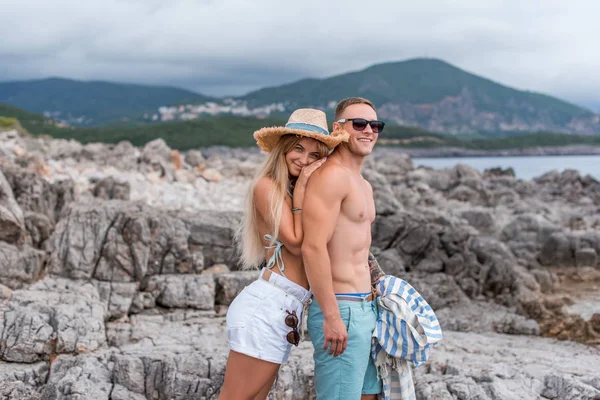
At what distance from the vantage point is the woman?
4.14 meters

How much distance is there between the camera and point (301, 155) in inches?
173

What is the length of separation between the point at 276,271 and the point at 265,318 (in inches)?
14.4

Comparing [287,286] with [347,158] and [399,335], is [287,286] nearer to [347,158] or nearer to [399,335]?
[399,335]

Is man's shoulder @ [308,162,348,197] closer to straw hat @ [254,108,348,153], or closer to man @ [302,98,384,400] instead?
man @ [302,98,384,400]

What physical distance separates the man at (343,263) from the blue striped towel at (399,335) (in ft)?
0.29

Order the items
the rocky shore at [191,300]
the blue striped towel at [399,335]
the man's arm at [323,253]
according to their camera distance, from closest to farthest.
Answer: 1. the man's arm at [323,253]
2. the blue striped towel at [399,335]
3. the rocky shore at [191,300]

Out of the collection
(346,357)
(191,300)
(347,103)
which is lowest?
(191,300)

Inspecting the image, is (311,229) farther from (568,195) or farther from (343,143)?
(568,195)

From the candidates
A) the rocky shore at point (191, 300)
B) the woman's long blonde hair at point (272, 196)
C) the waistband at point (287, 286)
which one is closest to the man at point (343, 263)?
the waistband at point (287, 286)

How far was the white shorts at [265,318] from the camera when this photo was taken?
4.12 m

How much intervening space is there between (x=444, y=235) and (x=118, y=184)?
8.87 metres

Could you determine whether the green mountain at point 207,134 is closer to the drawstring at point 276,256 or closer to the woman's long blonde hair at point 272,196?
the woman's long blonde hair at point 272,196

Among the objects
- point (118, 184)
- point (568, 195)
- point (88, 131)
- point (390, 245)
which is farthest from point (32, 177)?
point (88, 131)

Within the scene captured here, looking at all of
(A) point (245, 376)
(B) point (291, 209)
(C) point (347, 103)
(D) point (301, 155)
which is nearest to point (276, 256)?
(B) point (291, 209)
